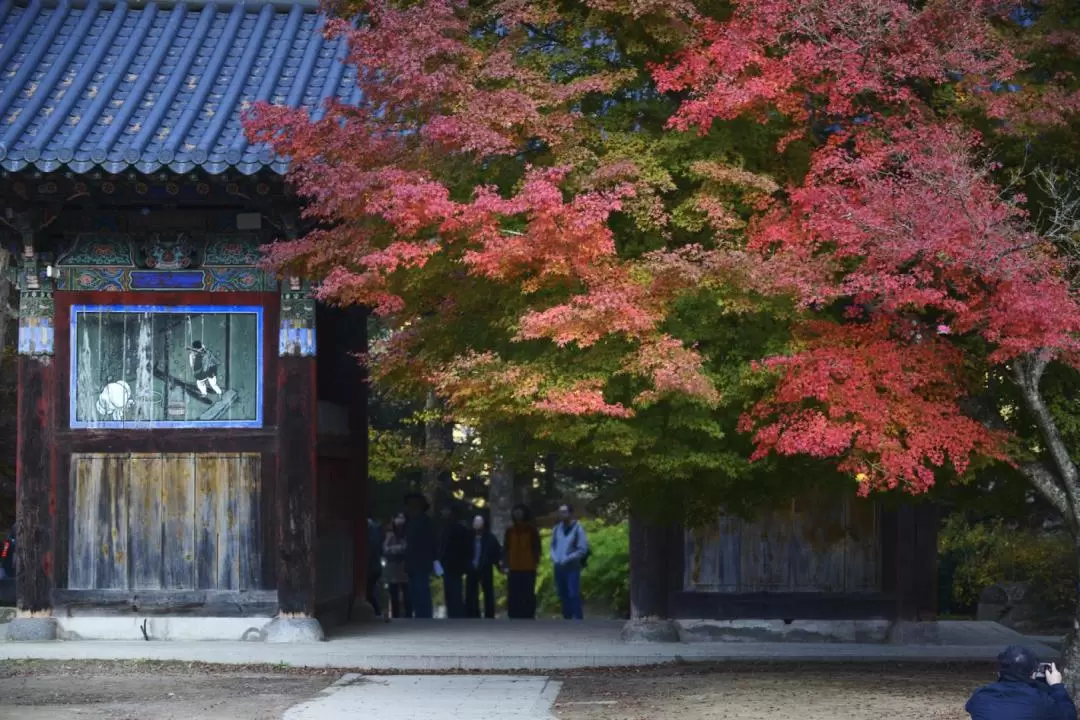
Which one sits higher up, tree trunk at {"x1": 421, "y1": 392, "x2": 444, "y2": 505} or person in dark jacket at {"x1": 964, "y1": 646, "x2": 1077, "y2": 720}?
tree trunk at {"x1": 421, "y1": 392, "x2": 444, "y2": 505}

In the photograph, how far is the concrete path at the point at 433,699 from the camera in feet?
35.4

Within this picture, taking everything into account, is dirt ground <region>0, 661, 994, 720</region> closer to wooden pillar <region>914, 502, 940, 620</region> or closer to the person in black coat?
wooden pillar <region>914, 502, 940, 620</region>

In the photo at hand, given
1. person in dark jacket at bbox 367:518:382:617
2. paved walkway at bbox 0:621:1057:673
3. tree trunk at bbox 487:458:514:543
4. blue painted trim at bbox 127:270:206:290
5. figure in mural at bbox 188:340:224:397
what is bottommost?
paved walkway at bbox 0:621:1057:673

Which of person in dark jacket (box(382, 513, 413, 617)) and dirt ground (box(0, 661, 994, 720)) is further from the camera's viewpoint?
person in dark jacket (box(382, 513, 413, 617))

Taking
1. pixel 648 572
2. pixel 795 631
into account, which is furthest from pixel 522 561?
pixel 795 631

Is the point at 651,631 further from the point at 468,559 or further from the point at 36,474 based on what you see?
the point at 36,474

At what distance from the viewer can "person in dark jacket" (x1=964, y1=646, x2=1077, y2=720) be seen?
23.7 ft

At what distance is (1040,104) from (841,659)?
6.17 m

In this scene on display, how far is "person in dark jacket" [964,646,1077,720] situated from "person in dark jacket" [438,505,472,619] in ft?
45.7

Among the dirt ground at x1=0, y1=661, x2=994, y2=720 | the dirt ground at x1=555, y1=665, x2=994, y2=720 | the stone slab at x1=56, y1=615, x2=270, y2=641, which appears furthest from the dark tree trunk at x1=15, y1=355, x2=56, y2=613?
the dirt ground at x1=555, y1=665, x2=994, y2=720

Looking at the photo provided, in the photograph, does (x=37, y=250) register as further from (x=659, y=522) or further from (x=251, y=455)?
(x=659, y=522)

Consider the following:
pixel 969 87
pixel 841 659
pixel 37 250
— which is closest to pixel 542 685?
pixel 841 659

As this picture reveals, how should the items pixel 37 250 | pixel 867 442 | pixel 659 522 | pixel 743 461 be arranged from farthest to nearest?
pixel 37 250, pixel 659 522, pixel 743 461, pixel 867 442

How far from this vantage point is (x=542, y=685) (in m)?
12.8
